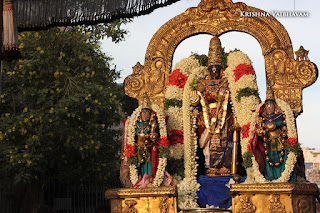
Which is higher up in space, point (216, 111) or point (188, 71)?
point (188, 71)

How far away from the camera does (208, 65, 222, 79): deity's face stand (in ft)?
37.1

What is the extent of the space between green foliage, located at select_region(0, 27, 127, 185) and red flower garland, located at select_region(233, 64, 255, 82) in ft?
19.4

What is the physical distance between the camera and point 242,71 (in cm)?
1088

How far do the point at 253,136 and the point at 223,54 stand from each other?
8.36ft

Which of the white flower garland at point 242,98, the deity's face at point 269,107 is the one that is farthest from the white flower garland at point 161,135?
the deity's face at point 269,107

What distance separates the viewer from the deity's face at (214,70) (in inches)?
445

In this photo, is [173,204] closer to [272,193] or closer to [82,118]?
[272,193]

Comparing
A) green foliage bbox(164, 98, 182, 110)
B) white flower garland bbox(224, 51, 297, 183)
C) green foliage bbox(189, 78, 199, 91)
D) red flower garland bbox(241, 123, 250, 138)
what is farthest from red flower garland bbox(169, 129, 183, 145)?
red flower garland bbox(241, 123, 250, 138)

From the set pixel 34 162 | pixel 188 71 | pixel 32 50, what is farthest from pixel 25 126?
pixel 188 71

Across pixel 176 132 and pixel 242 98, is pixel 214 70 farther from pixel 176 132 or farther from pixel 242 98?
pixel 176 132

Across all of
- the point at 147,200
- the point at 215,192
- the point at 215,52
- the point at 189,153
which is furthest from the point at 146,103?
the point at 215,192

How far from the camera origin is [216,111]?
36.9ft

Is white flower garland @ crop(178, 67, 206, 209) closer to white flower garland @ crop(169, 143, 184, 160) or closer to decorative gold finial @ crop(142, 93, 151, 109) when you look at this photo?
white flower garland @ crop(169, 143, 184, 160)

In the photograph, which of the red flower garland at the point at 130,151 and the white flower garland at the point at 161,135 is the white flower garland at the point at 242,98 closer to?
the white flower garland at the point at 161,135
